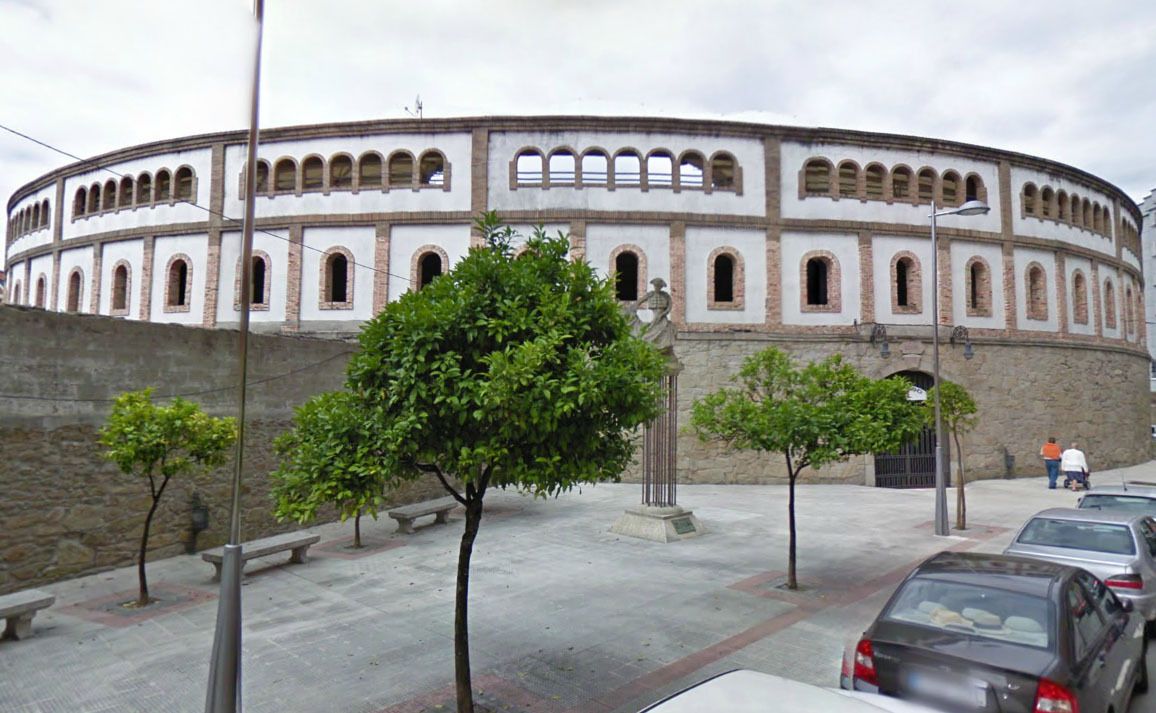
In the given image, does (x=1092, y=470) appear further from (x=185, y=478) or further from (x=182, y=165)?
(x=182, y=165)

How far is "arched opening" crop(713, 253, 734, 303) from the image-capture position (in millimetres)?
21716

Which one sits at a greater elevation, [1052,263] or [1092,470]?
[1052,263]

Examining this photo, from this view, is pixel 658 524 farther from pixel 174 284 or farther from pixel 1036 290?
A: pixel 1036 290

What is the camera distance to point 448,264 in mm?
20953

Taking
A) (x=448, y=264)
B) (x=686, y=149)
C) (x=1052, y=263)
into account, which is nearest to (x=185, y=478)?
(x=448, y=264)

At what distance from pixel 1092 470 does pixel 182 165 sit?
34.3 meters

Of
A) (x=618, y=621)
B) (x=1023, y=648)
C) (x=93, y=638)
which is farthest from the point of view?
(x=618, y=621)

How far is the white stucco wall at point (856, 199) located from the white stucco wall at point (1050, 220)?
1.66m

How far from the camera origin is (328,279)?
21438mm

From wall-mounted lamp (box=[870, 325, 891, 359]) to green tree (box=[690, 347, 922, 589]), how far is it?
12.4 metres

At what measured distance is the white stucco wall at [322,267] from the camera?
69.2 ft

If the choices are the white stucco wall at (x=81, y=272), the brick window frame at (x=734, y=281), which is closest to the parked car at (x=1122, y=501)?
the brick window frame at (x=734, y=281)

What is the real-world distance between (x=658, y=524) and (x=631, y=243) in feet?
35.7

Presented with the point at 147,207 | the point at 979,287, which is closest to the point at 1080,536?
the point at 979,287
